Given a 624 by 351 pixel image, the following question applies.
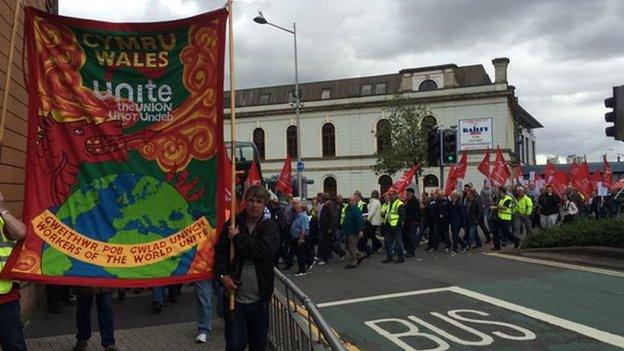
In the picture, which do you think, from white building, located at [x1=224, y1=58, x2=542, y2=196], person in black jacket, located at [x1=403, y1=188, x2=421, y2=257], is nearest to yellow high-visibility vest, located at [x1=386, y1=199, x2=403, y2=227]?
person in black jacket, located at [x1=403, y1=188, x2=421, y2=257]

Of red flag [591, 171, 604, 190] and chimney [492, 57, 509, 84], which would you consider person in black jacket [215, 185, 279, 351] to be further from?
chimney [492, 57, 509, 84]

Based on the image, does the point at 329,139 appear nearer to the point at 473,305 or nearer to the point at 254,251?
the point at 473,305

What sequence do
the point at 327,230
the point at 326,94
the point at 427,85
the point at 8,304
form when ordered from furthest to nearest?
the point at 326,94, the point at 427,85, the point at 327,230, the point at 8,304

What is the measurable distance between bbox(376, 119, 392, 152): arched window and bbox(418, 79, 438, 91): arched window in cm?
450

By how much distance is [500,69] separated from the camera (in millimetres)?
50688

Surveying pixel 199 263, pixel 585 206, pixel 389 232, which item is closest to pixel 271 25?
pixel 585 206

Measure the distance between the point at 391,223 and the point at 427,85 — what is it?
136ft

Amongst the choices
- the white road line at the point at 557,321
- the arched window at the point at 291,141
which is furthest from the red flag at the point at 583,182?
the arched window at the point at 291,141

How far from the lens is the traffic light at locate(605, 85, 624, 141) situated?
40.5ft

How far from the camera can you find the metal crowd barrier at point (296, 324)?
402cm

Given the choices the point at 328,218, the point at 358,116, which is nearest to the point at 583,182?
the point at 328,218

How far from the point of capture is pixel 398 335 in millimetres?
A: 7273

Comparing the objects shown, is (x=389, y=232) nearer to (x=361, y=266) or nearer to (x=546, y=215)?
(x=361, y=266)

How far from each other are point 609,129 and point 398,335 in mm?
8011
